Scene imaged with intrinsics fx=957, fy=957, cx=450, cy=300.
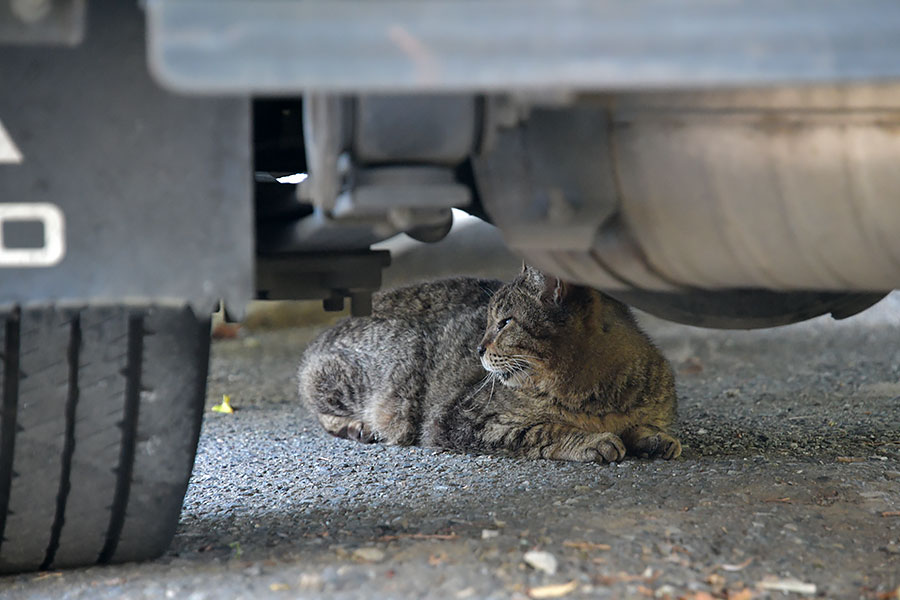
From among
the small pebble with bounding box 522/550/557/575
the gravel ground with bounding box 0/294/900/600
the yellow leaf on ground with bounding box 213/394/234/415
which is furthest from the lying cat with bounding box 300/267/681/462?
the small pebble with bounding box 522/550/557/575

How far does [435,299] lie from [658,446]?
171 centimetres

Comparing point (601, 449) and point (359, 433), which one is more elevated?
point (601, 449)

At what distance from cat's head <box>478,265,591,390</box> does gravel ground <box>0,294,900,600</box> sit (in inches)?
16.2

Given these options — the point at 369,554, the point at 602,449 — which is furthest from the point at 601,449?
the point at 369,554

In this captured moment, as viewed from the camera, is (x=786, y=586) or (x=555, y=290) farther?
(x=555, y=290)

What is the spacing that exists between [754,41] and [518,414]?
113 inches

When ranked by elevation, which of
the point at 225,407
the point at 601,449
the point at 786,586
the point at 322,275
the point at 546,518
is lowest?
the point at 225,407

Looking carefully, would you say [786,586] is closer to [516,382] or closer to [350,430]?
[516,382]

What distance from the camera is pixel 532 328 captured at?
3.97m

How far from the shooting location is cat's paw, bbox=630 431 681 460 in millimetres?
3600

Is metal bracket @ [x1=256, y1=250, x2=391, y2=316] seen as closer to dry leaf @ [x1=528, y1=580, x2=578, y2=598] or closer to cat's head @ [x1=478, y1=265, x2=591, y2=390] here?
dry leaf @ [x1=528, y1=580, x2=578, y2=598]

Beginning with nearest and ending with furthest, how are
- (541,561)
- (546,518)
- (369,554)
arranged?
1. (541,561)
2. (369,554)
3. (546,518)

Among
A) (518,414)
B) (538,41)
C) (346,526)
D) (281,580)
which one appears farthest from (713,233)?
(518,414)

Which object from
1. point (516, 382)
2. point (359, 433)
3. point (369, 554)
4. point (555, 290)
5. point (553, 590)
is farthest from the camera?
point (359, 433)
